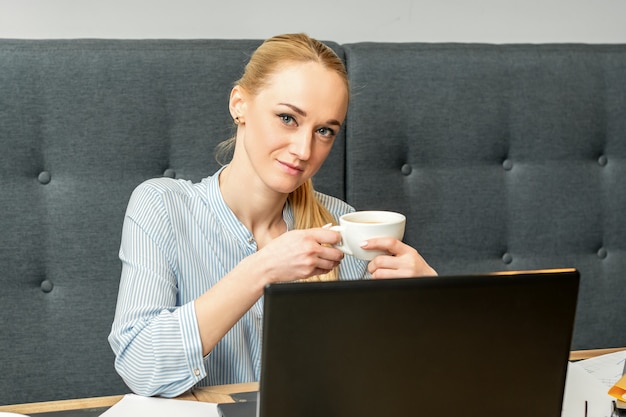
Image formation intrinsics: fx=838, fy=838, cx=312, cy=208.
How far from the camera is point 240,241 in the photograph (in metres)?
1.56

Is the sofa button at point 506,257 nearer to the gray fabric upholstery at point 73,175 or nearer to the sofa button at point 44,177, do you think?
the gray fabric upholstery at point 73,175

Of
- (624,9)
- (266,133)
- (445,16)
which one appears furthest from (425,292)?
(624,9)

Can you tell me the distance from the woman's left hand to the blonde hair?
1.26ft

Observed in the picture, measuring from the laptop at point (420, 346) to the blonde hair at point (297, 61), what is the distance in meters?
0.69

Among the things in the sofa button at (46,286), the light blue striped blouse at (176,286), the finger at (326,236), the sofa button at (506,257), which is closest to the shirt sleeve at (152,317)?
the light blue striped blouse at (176,286)

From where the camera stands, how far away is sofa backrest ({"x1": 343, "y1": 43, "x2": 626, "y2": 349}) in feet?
6.39

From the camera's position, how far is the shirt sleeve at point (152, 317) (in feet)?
4.08

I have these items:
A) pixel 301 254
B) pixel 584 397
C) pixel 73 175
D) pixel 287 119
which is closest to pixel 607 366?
pixel 584 397

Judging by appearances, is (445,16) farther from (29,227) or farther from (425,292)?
(425,292)

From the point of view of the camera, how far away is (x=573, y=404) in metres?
1.16

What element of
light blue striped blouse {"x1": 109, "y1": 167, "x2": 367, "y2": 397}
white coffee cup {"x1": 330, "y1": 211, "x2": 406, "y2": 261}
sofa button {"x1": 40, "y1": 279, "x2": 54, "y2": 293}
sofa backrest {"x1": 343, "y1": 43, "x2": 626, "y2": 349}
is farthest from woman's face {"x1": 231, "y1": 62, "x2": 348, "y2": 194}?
sofa button {"x1": 40, "y1": 279, "x2": 54, "y2": 293}

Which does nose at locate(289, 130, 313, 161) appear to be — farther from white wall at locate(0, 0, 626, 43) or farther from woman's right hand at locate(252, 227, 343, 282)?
white wall at locate(0, 0, 626, 43)

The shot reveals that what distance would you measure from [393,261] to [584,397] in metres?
0.34

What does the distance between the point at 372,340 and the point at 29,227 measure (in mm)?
1126
